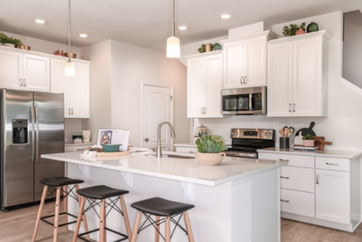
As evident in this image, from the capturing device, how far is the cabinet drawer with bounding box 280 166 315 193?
358 centimetres

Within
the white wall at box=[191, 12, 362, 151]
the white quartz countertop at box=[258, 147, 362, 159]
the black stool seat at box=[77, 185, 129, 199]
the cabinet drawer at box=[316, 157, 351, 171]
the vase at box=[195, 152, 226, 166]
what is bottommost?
the black stool seat at box=[77, 185, 129, 199]

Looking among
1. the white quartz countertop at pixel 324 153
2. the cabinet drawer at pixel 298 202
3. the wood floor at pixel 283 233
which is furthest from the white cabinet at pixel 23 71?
the cabinet drawer at pixel 298 202

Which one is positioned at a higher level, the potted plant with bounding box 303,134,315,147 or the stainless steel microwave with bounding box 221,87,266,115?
the stainless steel microwave with bounding box 221,87,266,115

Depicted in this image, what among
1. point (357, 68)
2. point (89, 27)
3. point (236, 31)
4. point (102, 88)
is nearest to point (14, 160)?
point (102, 88)

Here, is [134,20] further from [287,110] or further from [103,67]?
[287,110]

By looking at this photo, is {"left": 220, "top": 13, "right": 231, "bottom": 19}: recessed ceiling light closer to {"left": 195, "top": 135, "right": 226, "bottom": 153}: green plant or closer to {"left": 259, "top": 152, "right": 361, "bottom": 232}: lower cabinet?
{"left": 259, "top": 152, "right": 361, "bottom": 232}: lower cabinet

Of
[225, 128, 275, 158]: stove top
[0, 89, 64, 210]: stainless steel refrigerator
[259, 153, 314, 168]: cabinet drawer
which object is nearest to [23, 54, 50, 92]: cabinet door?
[0, 89, 64, 210]: stainless steel refrigerator

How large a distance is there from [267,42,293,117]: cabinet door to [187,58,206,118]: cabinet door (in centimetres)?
115

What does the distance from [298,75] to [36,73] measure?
3916 millimetres

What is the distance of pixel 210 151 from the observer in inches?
93.7

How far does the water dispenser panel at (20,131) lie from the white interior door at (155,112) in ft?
6.72

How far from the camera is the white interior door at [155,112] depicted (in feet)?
18.8

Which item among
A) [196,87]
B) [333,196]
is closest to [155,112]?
[196,87]

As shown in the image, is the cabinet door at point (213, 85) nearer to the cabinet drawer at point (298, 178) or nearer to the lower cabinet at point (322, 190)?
the lower cabinet at point (322, 190)
